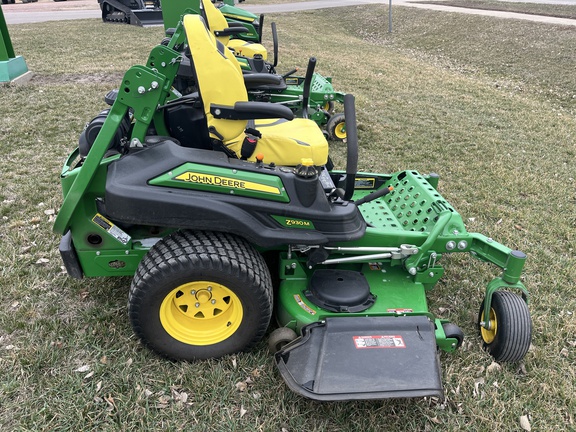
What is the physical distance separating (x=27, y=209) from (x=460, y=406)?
376cm

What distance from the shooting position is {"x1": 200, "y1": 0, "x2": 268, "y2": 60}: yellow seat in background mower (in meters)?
5.84

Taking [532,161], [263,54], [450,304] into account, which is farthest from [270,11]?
[450,304]

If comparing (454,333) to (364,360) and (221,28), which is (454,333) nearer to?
(364,360)

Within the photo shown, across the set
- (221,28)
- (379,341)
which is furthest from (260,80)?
(221,28)

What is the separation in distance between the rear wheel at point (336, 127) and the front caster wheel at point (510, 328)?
366 centimetres

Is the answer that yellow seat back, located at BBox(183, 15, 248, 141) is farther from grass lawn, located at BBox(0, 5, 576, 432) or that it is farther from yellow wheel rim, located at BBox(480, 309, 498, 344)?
yellow wheel rim, located at BBox(480, 309, 498, 344)

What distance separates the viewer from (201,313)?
262 centimetres

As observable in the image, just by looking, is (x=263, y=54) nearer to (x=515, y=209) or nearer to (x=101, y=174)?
(x=515, y=209)

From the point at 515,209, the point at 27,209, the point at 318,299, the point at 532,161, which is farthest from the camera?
the point at 532,161

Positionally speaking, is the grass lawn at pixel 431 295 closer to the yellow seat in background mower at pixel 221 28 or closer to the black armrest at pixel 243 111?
the black armrest at pixel 243 111

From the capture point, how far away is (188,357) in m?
2.62

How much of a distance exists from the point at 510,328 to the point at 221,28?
16.7 feet

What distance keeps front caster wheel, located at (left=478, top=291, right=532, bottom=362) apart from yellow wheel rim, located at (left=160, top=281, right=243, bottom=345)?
1.48 metres

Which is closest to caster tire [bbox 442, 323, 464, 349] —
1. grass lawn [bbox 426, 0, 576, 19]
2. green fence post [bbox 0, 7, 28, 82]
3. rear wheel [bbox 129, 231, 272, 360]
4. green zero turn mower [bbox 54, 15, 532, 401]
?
green zero turn mower [bbox 54, 15, 532, 401]
